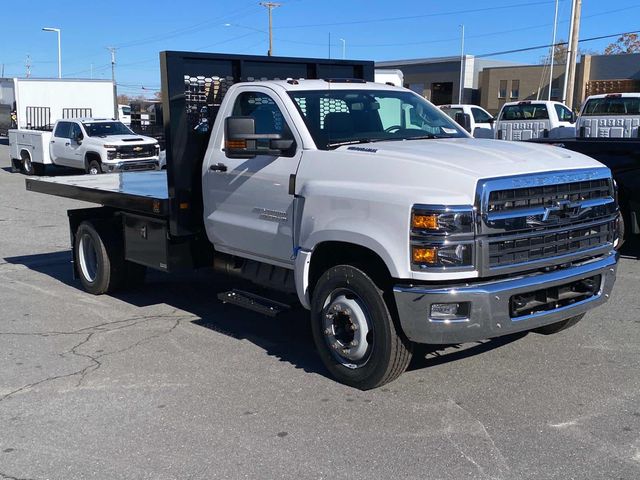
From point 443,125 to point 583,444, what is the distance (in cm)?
317

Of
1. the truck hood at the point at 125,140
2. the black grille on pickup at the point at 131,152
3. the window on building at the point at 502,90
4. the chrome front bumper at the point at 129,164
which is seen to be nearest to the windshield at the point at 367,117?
the chrome front bumper at the point at 129,164

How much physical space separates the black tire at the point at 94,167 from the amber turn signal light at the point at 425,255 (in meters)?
17.9

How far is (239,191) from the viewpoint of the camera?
6121 millimetres

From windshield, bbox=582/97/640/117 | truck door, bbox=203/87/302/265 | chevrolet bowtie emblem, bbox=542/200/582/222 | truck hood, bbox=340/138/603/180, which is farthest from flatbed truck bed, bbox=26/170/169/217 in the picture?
windshield, bbox=582/97/640/117

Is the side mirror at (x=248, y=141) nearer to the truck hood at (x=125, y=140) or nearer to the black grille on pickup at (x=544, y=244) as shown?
the black grille on pickup at (x=544, y=244)

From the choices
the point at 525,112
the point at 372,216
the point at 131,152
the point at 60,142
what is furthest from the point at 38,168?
the point at 372,216

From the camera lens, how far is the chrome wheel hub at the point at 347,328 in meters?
5.10

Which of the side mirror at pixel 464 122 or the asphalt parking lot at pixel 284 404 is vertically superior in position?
the side mirror at pixel 464 122

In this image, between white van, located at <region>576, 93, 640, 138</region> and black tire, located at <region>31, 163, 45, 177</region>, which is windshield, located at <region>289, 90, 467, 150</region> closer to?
white van, located at <region>576, 93, 640, 138</region>

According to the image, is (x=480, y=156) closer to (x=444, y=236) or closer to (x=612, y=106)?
(x=444, y=236)

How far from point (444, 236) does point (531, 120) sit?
64.5ft

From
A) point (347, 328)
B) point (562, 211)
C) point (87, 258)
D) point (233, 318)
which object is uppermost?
point (562, 211)

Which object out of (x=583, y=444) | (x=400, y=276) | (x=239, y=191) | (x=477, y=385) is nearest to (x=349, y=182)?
(x=400, y=276)

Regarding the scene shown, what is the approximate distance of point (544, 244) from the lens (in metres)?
4.83
